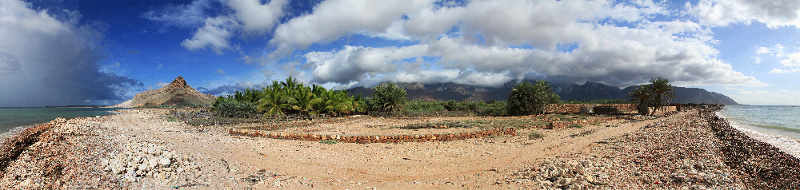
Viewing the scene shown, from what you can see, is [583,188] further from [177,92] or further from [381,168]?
[177,92]

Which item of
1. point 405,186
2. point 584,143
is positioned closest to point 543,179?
point 405,186

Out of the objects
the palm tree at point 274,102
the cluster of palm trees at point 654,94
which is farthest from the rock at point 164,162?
the cluster of palm trees at point 654,94

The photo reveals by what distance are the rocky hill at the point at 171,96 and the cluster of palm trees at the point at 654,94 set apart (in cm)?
10423

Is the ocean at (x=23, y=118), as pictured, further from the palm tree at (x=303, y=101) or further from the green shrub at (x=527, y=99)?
the green shrub at (x=527, y=99)

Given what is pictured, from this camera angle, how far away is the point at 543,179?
5.66 m

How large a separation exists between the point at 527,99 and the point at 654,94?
1242 cm

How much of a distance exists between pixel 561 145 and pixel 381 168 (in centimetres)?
604

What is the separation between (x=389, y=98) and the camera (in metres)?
30.0

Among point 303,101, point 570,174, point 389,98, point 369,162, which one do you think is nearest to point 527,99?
point 389,98

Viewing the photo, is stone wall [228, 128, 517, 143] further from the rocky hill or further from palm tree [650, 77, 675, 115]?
the rocky hill

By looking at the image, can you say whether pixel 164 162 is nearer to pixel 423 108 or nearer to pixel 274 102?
pixel 274 102

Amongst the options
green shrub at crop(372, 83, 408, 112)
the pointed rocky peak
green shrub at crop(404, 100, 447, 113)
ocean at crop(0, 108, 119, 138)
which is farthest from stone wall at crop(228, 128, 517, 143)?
the pointed rocky peak

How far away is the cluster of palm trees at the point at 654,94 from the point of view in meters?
28.9

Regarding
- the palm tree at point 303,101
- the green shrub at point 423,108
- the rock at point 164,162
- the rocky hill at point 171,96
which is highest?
the rocky hill at point 171,96
